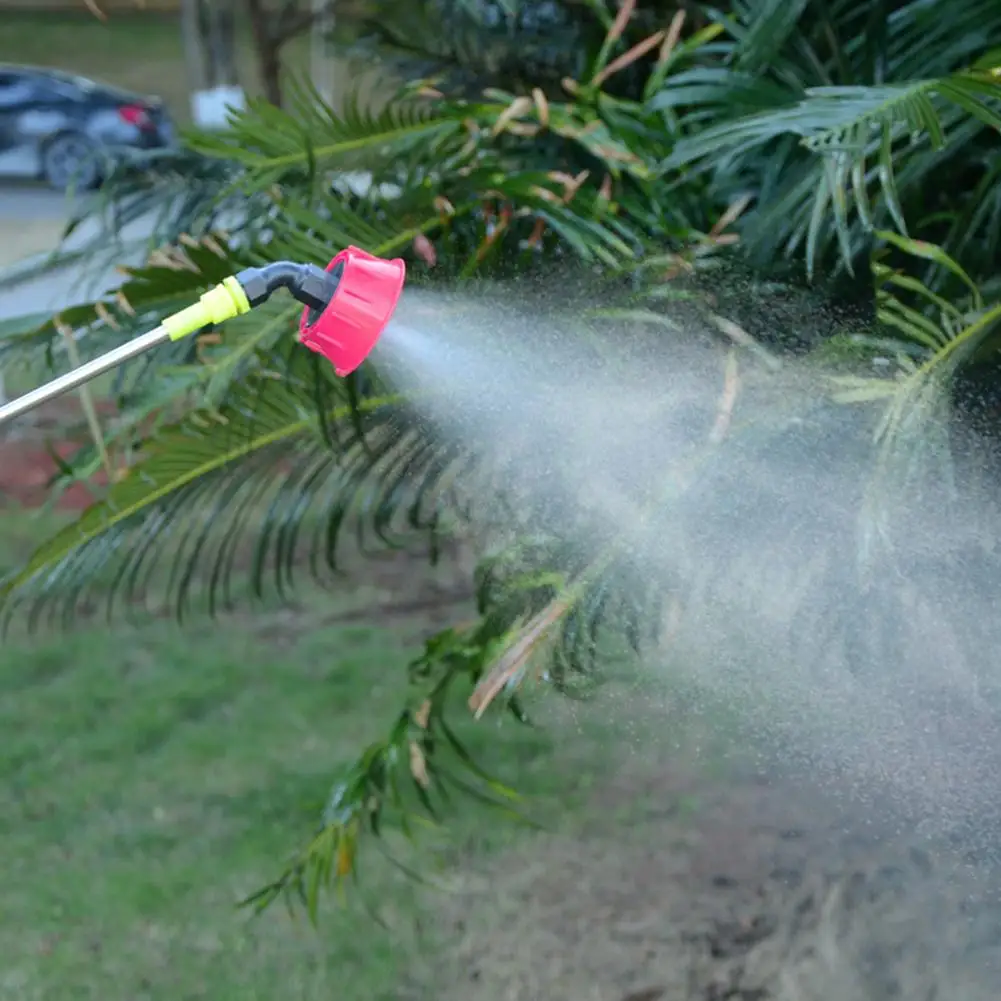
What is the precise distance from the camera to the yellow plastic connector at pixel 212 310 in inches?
38.2

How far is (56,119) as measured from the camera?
6129 millimetres

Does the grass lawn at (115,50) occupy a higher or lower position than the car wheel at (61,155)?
lower

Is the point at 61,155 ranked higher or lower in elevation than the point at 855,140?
lower

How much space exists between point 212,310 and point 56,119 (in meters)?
5.76

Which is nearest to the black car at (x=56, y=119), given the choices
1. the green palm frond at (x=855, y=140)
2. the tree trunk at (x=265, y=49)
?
the tree trunk at (x=265, y=49)

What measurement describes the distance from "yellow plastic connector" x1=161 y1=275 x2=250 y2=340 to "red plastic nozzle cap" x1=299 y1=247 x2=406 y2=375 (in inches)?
2.6

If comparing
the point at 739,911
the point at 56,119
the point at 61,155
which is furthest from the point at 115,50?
the point at 739,911

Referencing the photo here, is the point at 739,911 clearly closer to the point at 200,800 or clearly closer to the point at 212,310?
the point at 200,800

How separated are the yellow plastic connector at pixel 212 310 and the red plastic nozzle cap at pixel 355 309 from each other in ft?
0.22

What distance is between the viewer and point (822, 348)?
151cm

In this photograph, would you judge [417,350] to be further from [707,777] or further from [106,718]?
[106,718]

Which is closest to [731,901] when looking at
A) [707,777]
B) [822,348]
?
[707,777]

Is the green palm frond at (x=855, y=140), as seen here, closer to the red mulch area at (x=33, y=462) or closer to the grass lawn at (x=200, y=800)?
the grass lawn at (x=200, y=800)

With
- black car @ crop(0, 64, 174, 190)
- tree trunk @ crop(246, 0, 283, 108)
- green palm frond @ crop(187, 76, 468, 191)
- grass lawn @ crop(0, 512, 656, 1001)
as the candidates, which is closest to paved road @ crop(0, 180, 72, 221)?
black car @ crop(0, 64, 174, 190)
